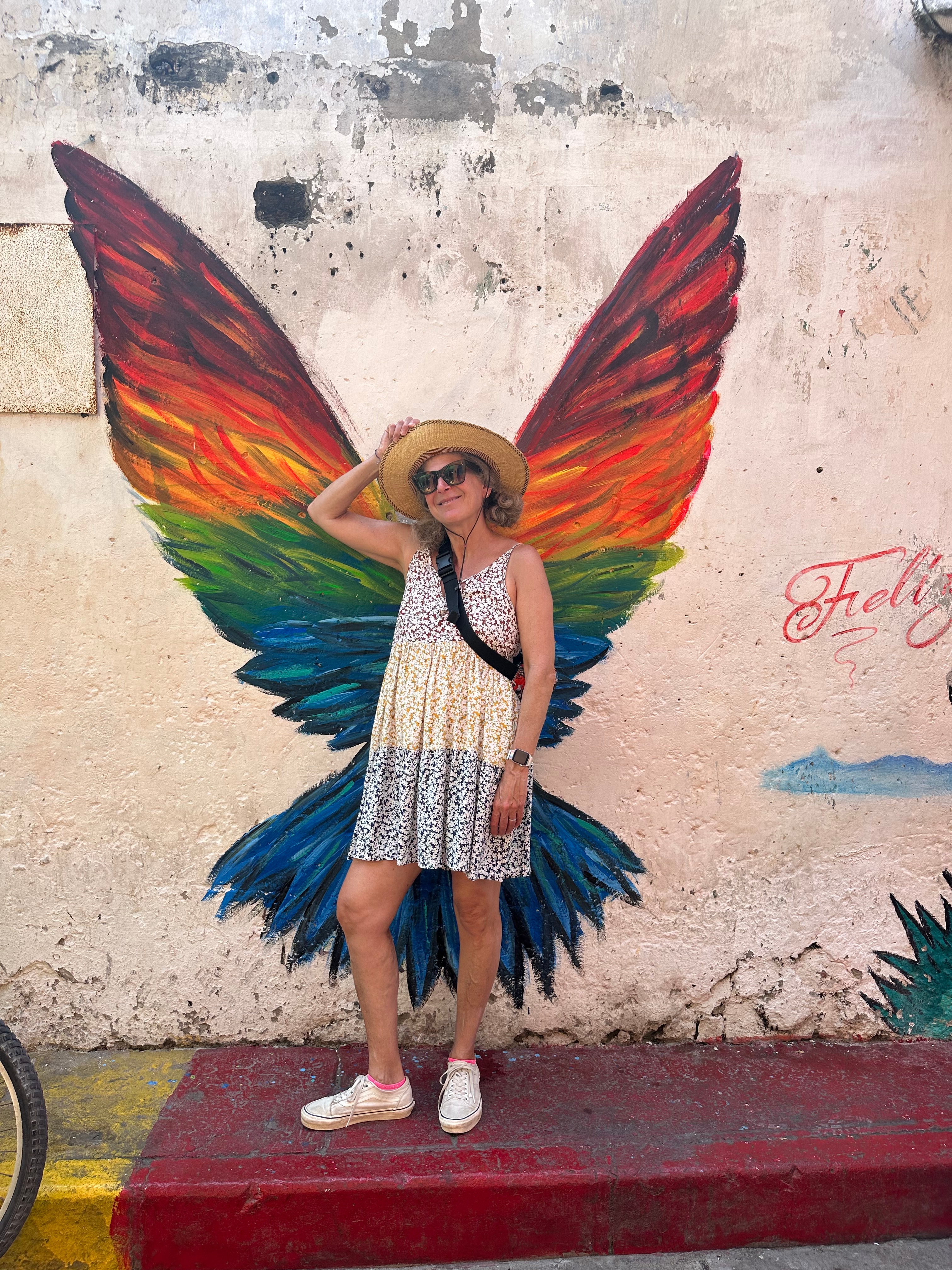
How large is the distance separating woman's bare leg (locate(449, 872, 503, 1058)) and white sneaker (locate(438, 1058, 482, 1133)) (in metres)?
0.04

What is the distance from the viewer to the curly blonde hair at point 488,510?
2.55 meters

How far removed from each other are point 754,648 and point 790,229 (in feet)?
4.58

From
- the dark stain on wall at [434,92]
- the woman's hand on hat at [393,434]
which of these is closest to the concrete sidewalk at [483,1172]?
the woman's hand on hat at [393,434]

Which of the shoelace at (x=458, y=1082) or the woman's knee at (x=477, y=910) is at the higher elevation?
the woman's knee at (x=477, y=910)

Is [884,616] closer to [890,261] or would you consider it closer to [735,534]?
[735,534]

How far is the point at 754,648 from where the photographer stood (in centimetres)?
296

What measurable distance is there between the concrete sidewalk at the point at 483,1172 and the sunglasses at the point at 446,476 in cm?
183

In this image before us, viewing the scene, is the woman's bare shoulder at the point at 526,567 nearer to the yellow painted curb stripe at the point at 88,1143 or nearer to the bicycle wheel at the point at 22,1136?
the bicycle wheel at the point at 22,1136

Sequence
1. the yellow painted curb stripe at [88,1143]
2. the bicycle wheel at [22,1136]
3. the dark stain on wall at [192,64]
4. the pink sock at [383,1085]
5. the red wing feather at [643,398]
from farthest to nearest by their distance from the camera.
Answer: the red wing feather at [643,398]
the dark stain on wall at [192,64]
the pink sock at [383,1085]
the yellow painted curb stripe at [88,1143]
the bicycle wheel at [22,1136]

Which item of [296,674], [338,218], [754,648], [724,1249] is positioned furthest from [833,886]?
[338,218]

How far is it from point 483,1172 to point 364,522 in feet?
6.02

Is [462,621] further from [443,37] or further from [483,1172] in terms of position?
[443,37]

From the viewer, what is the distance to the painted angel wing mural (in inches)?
112

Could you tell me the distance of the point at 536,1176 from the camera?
2.31 m
